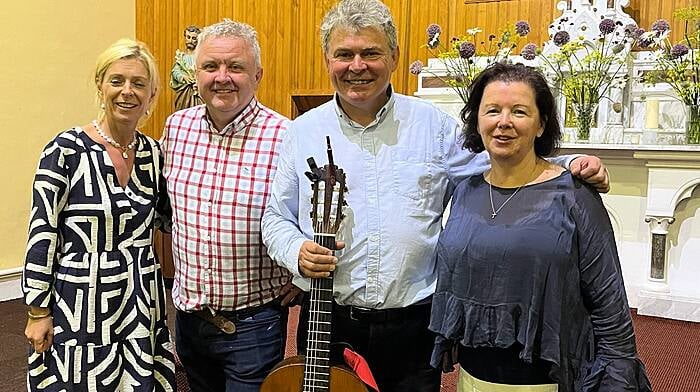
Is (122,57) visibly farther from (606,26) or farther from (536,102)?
(606,26)

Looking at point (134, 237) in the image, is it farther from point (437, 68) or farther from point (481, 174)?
point (437, 68)

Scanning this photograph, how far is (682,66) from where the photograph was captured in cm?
396

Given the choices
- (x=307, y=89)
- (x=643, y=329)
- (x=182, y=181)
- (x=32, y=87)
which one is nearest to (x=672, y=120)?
(x=643, y=329)

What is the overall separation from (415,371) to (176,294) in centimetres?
72

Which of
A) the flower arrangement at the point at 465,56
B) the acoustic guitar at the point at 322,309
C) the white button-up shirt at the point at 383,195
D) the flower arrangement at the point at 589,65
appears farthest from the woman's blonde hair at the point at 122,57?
the flower arrangement at the point at 589,65

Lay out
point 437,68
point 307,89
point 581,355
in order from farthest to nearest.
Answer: point 307,89 < point 437,68 < point 581,355

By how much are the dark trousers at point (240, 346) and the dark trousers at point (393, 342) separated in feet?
0.85

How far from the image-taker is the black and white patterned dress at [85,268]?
68.9 inches

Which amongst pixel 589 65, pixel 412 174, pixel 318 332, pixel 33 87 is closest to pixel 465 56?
pixel 589 65

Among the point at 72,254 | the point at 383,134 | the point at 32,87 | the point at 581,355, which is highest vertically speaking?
the point at 32,87

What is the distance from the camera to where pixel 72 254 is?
1779 millimetres

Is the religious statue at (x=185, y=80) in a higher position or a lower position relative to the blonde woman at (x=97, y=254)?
higher

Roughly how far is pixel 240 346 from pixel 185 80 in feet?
13.1

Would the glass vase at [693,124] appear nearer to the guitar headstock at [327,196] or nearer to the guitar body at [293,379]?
the guitar headstock at [327,196]
